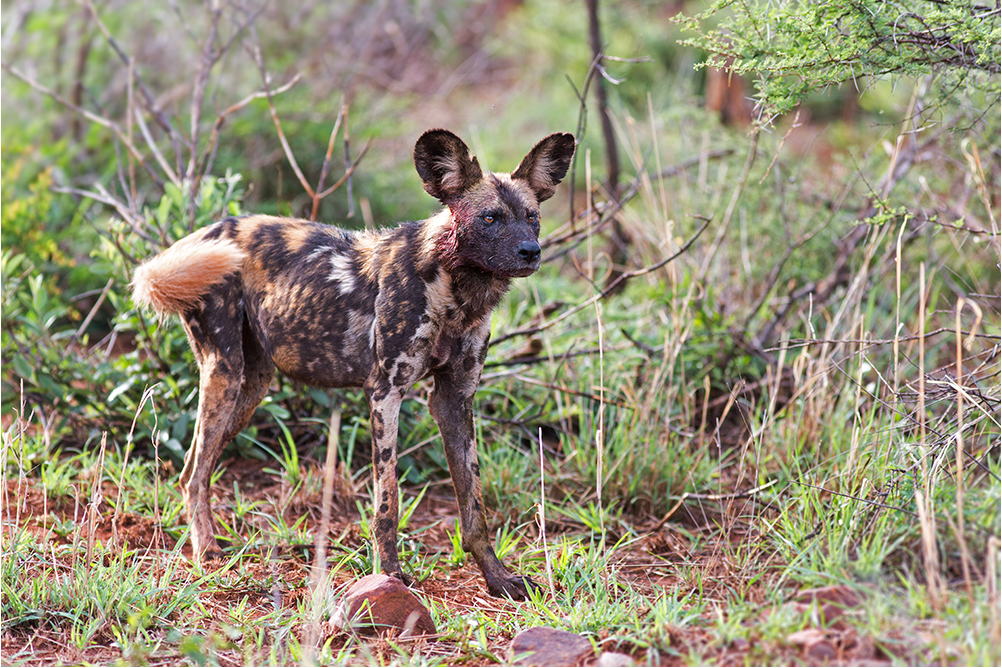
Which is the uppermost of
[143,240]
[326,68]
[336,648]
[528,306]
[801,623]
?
[326,68]

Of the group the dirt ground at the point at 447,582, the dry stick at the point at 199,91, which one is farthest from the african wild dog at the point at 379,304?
the dry stick at the point at 199,91

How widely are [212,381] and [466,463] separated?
1219mm

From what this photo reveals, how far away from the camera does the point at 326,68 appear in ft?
30.8

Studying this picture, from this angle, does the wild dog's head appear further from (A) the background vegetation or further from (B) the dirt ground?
(B) the dirt ground

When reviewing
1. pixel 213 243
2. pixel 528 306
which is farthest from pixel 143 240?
pixel 528 306

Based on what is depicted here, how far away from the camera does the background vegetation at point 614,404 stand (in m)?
3.08

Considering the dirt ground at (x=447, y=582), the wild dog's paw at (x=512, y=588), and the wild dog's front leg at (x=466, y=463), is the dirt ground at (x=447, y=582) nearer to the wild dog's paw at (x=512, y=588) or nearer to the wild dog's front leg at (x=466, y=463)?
the wild dog's paw at (x=512, y=588)

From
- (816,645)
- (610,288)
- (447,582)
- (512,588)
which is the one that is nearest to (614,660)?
(816,645)

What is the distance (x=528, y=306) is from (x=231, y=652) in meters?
3.43

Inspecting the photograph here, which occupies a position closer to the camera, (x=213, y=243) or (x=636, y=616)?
(x=636, y=616)

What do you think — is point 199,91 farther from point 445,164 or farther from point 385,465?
point 385,465

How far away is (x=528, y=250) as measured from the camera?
3377 mm

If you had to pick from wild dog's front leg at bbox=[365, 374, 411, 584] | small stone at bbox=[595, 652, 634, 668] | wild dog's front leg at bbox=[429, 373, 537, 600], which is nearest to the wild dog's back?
wild dog's front leg at bbox=[365, 374, 411, 584]

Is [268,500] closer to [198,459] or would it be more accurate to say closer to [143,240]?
[198,459]
